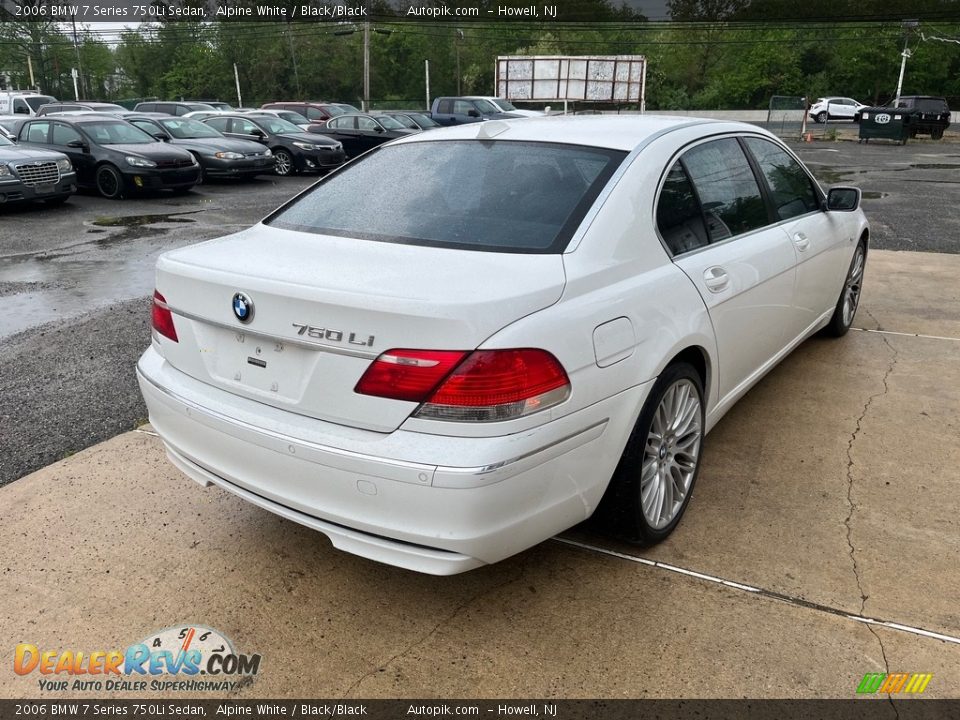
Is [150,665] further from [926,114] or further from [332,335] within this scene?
[926,114]

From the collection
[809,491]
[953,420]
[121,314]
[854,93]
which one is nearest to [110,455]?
[121,314]

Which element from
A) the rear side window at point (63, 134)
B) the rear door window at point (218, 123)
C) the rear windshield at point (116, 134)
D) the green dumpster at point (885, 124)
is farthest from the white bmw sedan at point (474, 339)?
the green dumpster at point (885, 124)

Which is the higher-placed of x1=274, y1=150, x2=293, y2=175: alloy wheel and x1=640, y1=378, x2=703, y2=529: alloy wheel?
x1=640, y1=378, x2=703, y2=529: alloy wheel

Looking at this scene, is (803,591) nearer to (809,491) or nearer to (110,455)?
(809,491)

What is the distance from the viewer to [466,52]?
6781cm

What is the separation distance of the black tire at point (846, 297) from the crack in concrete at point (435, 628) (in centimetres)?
339

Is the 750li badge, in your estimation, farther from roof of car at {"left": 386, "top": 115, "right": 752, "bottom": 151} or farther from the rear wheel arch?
roof of car at {"left": 386, "top": 115, "right": 752, "bottom": 151}

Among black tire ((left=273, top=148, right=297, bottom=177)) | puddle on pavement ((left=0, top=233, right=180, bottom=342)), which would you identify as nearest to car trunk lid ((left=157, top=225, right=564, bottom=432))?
puddle on pavement ((left=0, top=233, right=180, bottom=342))

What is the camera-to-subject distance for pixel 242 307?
8.11ft

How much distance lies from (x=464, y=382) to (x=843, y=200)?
3.43 m

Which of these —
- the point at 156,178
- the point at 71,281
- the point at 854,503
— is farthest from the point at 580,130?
the point at 156,178

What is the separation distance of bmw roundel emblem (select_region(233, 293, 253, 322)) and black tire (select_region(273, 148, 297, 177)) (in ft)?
54.5

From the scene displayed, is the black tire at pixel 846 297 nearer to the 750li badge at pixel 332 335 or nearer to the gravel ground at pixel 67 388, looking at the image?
the 750li badge at pixel 332 335

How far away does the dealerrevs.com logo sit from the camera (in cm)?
240
